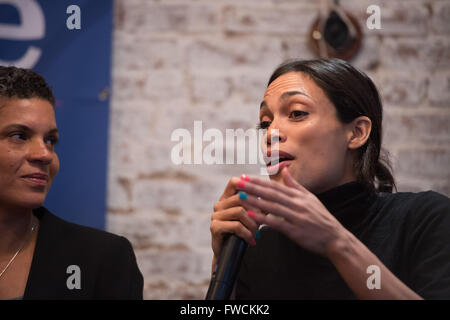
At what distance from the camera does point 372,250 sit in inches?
36.6

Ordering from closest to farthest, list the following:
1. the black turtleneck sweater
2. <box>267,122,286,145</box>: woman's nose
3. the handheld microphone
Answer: the handheld microphone → the black turtleneck sweater → <box>267,122,286,145</box>: woman's nose

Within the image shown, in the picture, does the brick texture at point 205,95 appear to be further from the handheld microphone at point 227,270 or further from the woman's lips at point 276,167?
the handheld microphone at point 227,270

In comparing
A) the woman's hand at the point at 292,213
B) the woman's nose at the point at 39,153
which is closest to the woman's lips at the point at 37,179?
the woman's nose at the point at 39,153

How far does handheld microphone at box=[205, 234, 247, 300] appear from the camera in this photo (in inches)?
26.7

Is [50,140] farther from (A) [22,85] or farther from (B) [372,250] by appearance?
(B) [372,250]

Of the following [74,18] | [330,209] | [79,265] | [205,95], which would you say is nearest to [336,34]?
[205,95]

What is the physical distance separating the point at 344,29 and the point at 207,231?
0.78 metres

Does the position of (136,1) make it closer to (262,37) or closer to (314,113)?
(262,37)

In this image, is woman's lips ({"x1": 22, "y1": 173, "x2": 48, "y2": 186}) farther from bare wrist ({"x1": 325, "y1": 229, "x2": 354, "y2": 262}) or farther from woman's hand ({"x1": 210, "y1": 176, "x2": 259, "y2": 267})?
bare wrist ({"x1": 325, "y1": 229, "x2": 354, "y2": 262})

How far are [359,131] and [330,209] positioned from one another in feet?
0.64

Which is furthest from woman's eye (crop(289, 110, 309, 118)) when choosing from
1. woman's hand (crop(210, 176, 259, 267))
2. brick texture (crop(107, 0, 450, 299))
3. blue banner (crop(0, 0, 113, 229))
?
blue banner (crop(0, 0, 113, 229))

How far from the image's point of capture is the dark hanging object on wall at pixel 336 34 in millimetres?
1463

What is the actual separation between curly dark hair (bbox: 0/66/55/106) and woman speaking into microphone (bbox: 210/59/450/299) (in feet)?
1.72

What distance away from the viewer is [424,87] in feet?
4.81
